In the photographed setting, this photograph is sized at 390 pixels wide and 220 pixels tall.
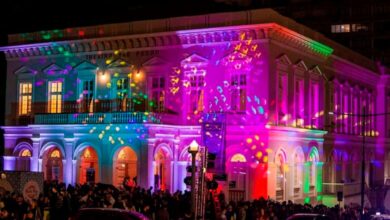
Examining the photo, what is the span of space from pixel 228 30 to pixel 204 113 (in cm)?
463

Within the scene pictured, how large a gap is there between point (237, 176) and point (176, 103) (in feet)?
17.9

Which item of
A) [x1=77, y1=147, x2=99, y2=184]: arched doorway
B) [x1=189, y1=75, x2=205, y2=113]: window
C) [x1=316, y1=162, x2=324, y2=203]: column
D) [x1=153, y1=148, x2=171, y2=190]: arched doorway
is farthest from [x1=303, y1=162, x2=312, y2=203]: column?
[x1=77, y1=147, x2=99, y2=184]: arched doorway

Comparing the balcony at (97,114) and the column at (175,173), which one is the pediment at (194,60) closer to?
the balcony at (97,114)

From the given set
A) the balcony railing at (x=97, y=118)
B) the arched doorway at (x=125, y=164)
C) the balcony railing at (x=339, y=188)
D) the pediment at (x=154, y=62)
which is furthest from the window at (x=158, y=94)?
the balcony railing at (x=339, y=188)

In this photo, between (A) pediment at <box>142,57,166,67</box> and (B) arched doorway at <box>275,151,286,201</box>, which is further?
(A) pediment at <box>142,57,166,67</box>

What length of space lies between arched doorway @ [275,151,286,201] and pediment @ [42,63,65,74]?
45.9ft

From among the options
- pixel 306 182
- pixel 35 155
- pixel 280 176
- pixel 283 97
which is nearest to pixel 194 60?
pixel 283 97

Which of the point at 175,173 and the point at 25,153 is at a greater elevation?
the point at 25,153

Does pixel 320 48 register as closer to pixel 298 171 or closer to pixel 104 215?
pixel 298 171

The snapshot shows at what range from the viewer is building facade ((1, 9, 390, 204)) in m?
37.5

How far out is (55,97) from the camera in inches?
1704

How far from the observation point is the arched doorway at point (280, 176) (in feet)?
128

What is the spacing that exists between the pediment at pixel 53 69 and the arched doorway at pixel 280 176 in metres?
14.0

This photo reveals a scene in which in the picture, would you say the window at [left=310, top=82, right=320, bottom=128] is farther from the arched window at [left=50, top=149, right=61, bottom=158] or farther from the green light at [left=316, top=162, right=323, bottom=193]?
the arched window at [left=50, top=149, right=61, bottom=158]
